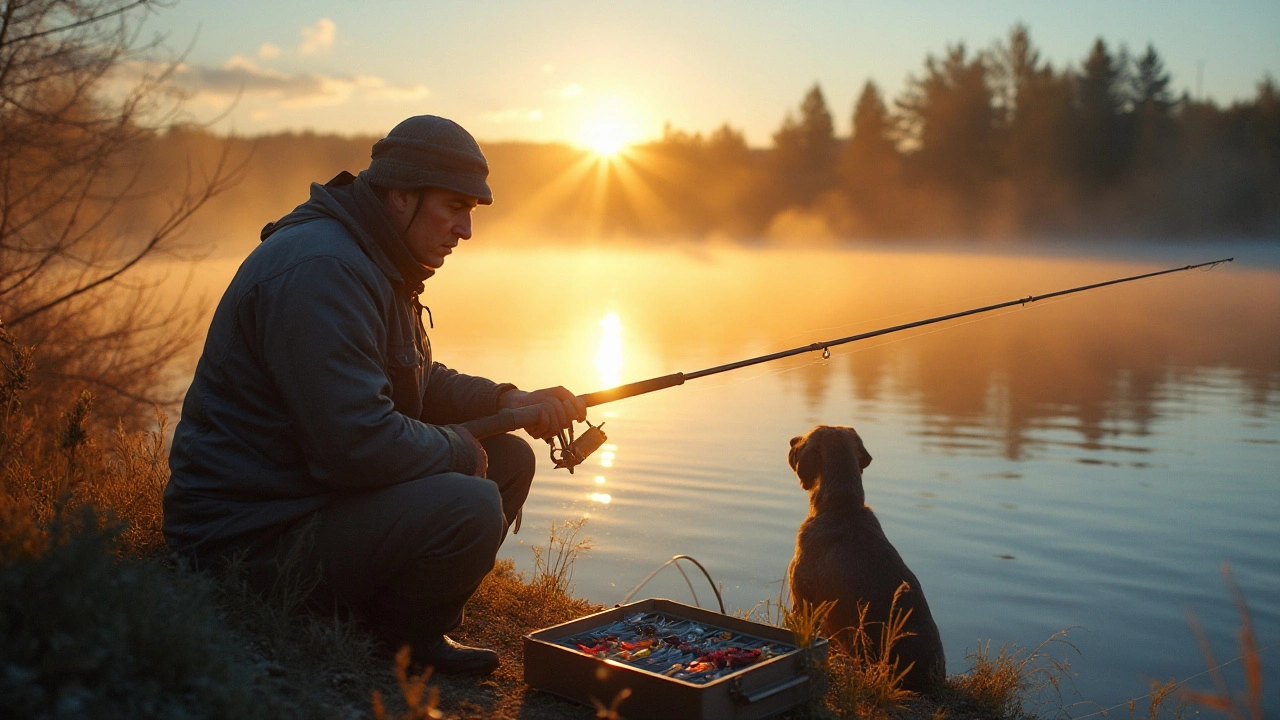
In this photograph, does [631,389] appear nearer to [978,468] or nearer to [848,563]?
[848,563]

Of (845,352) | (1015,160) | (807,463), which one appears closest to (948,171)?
(1015,160)

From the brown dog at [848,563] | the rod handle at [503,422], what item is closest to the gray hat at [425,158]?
the rod handle at [503,422]

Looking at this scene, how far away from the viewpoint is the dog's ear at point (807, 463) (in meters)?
5.40

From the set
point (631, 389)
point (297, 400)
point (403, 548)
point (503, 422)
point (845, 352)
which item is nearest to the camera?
point (297, 400)

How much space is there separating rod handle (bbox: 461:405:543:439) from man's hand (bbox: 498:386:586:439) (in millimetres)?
44

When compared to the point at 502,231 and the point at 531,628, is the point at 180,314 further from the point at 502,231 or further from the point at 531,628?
the point at 502,231

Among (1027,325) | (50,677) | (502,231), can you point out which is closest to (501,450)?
(50,677)

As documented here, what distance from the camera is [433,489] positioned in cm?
349

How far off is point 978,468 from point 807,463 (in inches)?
236

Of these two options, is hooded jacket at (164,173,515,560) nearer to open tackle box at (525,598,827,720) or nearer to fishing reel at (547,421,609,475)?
fishing reel at (547,421,609,475)


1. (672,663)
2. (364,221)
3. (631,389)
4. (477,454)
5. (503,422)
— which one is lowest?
(672,663)

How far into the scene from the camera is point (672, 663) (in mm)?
3730

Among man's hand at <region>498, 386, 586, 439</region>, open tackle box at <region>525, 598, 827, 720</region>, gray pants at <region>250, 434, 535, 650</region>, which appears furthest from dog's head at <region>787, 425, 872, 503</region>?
gray pants at <region>250, 434, 535, 650</region>

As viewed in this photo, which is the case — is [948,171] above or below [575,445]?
above
